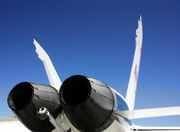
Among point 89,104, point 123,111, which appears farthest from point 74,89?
point 123,111

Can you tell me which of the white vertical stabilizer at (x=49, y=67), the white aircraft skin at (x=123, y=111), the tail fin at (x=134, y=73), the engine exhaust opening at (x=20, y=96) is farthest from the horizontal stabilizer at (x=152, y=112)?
the tail fin at (x=134, y=73)

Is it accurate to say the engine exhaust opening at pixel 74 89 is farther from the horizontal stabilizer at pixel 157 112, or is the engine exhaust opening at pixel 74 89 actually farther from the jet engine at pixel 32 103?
the horizontal stabilizer at pixel 157 112

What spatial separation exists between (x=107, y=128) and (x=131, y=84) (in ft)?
17.1

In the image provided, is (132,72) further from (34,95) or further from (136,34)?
(34,95)

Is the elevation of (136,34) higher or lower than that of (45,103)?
higher

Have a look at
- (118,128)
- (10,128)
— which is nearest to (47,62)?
(10,128)

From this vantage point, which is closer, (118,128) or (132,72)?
(118,128)

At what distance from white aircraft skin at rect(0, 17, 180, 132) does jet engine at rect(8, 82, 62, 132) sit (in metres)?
0.19

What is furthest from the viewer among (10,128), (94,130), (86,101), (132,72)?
(132,72)

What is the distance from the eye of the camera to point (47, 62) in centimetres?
540

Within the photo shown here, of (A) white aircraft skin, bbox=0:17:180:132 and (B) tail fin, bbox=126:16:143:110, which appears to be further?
(B) tail fin, bbox=126:16:143:110

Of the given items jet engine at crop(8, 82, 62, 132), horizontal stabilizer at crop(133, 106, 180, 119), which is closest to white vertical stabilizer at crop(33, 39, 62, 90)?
jet engine at crop(8, 82, 62, 132)

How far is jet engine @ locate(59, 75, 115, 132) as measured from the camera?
2292mm

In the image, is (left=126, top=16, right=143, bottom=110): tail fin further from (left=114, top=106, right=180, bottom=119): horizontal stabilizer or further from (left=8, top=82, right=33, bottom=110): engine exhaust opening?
(left=8, top=82, right=33, bottom=110): engine exhaust opening
